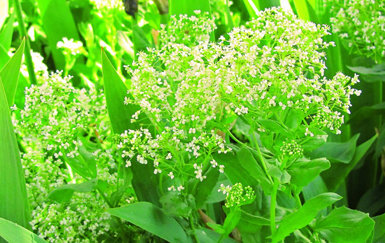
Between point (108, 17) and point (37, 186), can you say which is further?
point (108, 17)

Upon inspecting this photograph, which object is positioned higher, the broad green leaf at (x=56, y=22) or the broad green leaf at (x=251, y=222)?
the broad green leaf at (x=56, y=22)

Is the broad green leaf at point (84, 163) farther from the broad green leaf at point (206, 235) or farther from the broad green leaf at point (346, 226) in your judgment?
the broad green leaf at point (346, 226)

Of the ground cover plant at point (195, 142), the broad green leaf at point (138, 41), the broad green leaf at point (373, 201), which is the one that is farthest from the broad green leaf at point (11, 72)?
the broad green leaf at point (373, 201)

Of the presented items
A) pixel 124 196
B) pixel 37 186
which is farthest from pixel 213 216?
pixel 37 186

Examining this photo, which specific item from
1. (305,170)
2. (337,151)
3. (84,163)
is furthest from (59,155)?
(337,151)

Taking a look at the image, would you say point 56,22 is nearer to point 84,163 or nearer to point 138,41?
point 138,41

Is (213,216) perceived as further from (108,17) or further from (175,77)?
(108,17)

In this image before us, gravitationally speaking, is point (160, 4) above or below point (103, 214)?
above
